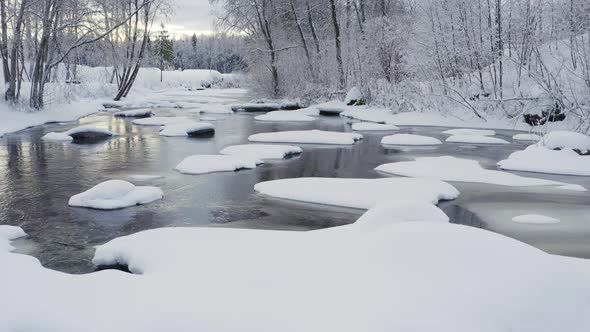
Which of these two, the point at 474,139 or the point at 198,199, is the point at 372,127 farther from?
the point at 198,199

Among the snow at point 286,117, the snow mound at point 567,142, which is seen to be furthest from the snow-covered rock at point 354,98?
the snow mound at point 567,142

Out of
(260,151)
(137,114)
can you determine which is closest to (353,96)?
(137,114)

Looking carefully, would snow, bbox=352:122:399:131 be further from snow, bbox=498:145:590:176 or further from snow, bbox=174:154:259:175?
snow, bbox=174:154:259:175

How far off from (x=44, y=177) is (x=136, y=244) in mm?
5927

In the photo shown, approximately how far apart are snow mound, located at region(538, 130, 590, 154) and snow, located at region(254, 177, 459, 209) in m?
4.71

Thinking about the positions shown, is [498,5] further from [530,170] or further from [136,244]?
[136,244]

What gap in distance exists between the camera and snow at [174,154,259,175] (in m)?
11.6

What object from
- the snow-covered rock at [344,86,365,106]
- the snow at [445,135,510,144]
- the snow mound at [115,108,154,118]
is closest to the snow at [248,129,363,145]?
the snow at [445,135,510,144]

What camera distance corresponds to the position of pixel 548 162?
12.3 metres

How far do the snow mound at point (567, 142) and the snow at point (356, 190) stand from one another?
4707 millimetres

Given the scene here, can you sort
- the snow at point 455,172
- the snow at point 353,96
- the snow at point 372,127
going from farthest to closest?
the snow at point 353,96 < the snow at point 372,127 < the snow at point 455,172

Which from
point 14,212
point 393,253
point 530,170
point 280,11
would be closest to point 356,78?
point 280,11

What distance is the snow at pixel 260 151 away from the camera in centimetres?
1352

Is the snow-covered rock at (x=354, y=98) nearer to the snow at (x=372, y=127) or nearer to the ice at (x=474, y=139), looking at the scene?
the snow at (x=372, y=127)
